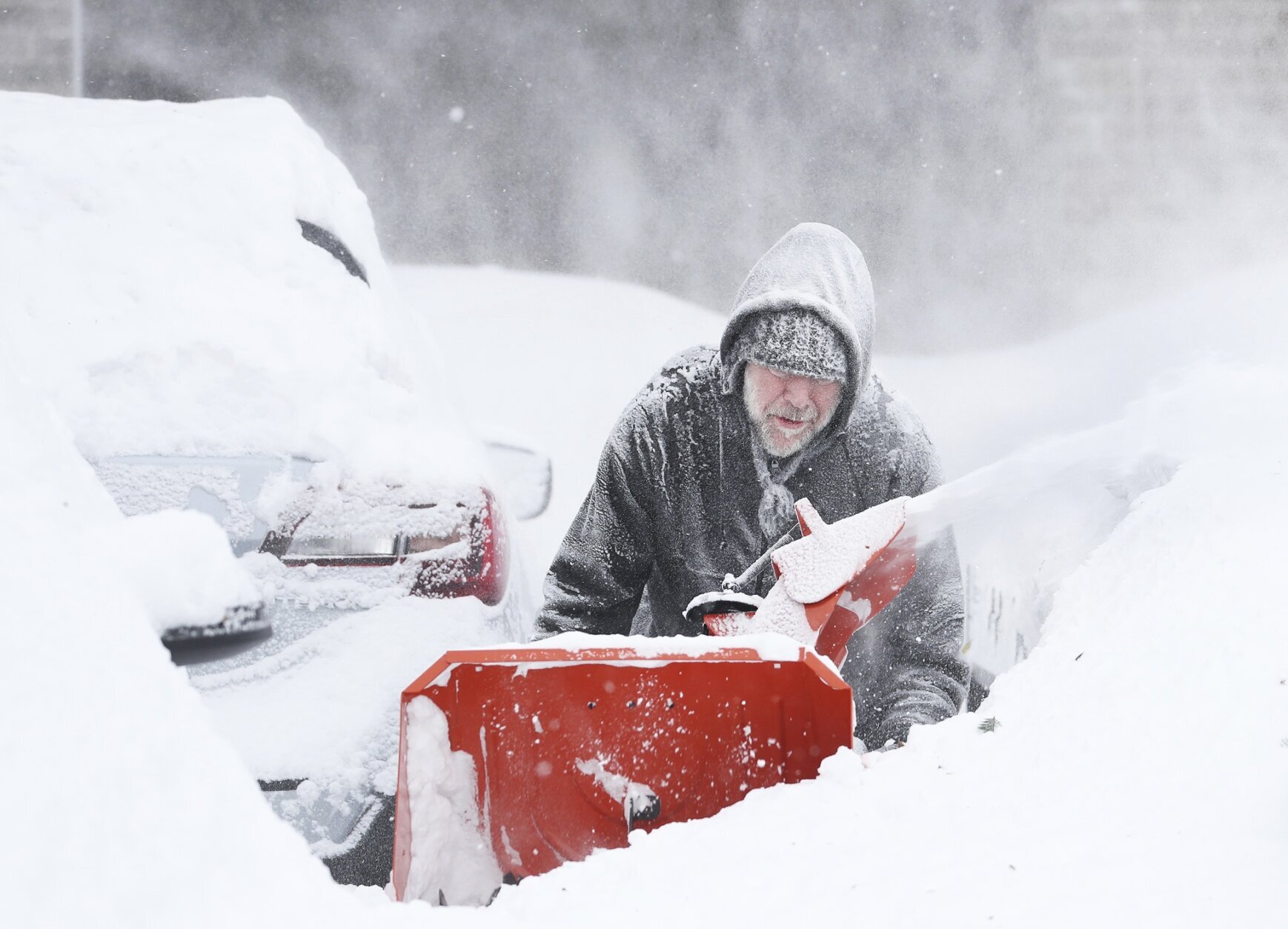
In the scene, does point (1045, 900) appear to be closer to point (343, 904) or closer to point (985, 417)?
point (343, 904)

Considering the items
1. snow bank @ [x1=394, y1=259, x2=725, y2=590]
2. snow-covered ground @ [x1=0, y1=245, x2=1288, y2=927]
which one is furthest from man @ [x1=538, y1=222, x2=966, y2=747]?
snow bank @ [x1=394, y1=259, x2=725, y2=590]

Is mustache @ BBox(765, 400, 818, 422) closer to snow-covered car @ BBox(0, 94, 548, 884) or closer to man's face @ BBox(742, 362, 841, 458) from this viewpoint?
man's face @ BBox(742, 362, 841, 458)

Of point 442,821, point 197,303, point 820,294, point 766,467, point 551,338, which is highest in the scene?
point 820,294

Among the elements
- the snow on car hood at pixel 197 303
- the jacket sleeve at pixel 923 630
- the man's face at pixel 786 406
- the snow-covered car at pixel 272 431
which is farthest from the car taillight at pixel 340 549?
the jacket sleeve at pixel 923 630

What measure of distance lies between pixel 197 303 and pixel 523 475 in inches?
41.9

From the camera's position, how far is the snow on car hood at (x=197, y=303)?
1.82 metres

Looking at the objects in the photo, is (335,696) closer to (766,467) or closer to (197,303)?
(197,303)

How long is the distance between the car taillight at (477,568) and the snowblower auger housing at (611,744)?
0.17m

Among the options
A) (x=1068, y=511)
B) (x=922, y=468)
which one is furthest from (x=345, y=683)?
(x=1068, y=511)

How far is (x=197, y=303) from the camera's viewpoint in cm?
196

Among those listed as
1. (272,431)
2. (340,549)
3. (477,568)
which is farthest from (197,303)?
(477,568)

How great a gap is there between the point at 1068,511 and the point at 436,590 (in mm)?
1787

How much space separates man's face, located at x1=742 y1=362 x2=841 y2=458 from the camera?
268 centimetres

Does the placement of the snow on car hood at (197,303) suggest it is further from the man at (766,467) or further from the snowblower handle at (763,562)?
the snowblower handle at (763,562)
